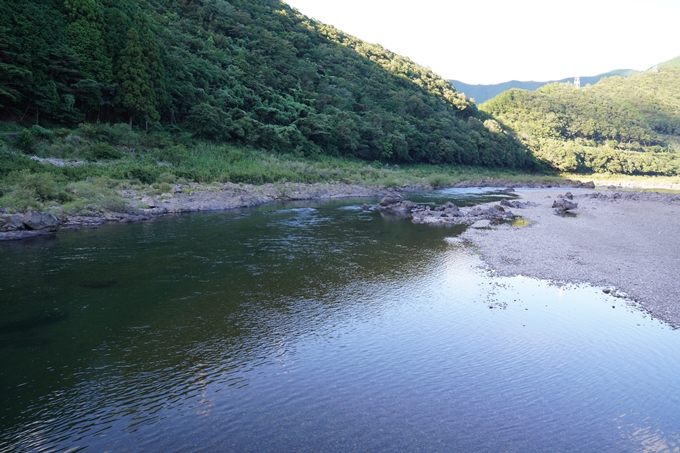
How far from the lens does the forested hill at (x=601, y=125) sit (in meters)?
97.2

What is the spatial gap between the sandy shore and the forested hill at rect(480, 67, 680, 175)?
76.9 metres

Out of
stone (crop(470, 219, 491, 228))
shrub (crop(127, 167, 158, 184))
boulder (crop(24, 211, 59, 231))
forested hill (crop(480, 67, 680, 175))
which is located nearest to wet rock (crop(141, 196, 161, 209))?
shrub (crop(127, 167, 158, 184))

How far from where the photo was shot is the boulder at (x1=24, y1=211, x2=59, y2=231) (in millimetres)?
18844

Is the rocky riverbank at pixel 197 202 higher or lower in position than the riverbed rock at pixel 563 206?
higher

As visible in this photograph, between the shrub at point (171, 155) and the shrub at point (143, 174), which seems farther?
the shrub at point (171, 155)

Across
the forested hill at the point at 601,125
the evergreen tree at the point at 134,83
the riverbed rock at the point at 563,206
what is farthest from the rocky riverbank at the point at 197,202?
the forested hill at the point at 601,125

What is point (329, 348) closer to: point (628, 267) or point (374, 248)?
point (374, 248)

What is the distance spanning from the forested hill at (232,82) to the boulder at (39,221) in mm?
17271

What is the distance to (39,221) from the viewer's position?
19.0 metres

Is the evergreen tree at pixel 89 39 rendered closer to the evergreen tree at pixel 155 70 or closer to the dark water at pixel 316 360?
the evergreen tree at pixel 155 70

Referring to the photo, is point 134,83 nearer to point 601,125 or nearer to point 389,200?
point 389,200

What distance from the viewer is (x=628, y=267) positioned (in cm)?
1502

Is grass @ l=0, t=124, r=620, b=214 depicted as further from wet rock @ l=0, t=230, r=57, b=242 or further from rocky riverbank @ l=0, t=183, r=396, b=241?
wet rock @ l=0, t=230, r=57, b=242

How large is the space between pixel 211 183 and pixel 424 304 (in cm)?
2561
